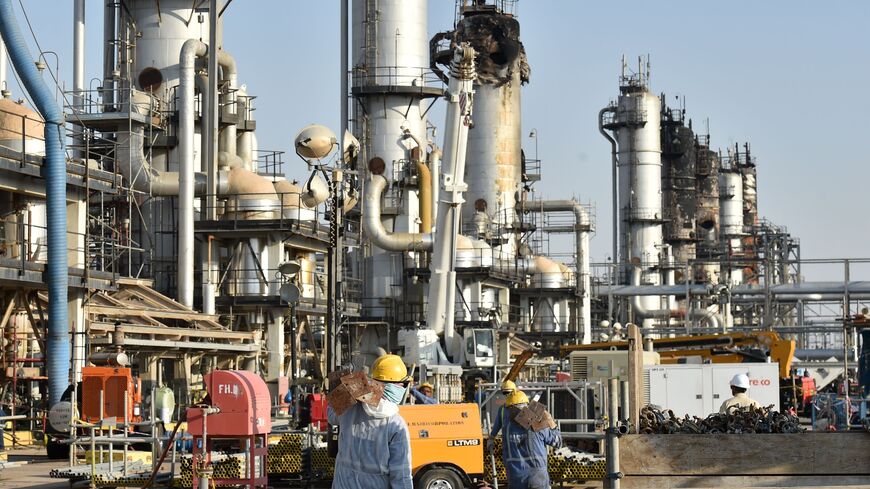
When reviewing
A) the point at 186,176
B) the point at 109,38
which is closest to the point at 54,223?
the point at 186,176

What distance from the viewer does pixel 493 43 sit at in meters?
66.5

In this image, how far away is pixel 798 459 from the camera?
59.2 feet

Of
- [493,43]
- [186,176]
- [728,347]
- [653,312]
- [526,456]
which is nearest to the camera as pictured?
[526,456]

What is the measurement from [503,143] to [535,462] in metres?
53.5

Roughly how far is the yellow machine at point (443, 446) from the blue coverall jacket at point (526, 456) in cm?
325

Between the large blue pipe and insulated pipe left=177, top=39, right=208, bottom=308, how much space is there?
42.0 ft

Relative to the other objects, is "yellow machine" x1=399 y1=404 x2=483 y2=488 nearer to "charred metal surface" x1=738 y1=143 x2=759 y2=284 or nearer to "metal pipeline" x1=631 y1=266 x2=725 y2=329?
"metal pipeline" x1=631 y1=266 x2=725 y2=329

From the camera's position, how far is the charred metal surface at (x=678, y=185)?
8738 centimetres

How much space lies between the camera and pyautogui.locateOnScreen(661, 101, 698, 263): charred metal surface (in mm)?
87375

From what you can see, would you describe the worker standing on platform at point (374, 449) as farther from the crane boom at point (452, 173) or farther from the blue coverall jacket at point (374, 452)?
the crane boom at point (452, 173)

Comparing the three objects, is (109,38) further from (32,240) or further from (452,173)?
(32,240)

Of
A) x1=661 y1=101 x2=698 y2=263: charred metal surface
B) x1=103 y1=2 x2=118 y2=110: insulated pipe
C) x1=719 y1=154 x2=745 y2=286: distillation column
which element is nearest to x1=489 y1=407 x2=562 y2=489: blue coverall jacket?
x1=103 y1=2 x2=118 y2=110: insulated pipe

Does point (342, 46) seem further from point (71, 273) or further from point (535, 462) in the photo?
point (535, 462)

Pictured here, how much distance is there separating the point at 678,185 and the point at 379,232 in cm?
3856
